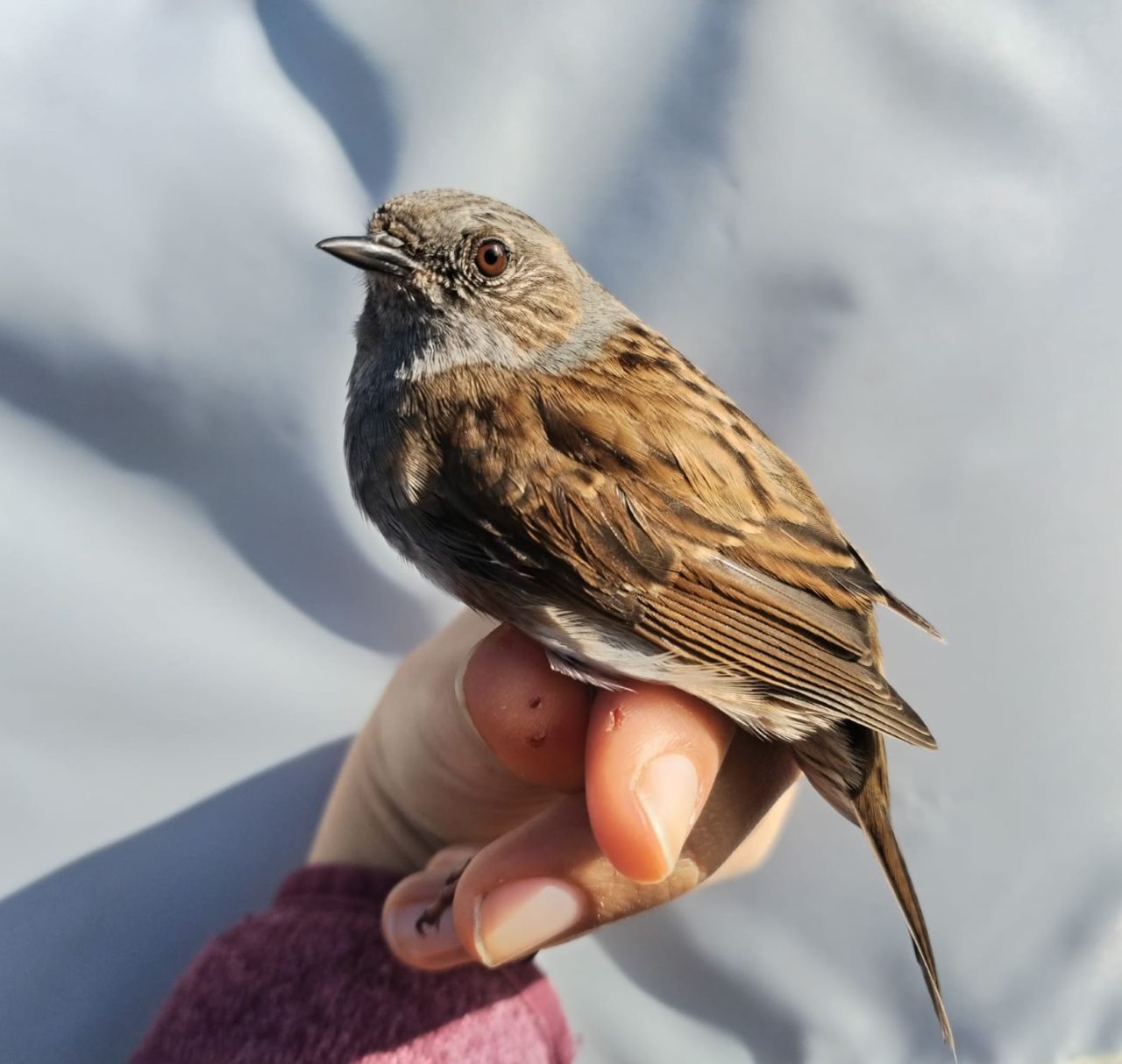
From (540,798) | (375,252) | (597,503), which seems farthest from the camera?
(540,798)

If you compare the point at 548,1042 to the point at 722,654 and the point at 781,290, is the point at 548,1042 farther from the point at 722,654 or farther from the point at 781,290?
the point at 781,290

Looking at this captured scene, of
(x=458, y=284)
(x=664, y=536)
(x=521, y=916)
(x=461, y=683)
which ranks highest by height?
(x=458, y=284)

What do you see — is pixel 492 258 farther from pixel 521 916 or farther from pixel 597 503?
pixel 521 916

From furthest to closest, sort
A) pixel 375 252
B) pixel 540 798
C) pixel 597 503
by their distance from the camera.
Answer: pixel 540 798, pixel 375 252, pixel 597 503

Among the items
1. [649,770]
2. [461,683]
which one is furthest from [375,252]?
[649,770]

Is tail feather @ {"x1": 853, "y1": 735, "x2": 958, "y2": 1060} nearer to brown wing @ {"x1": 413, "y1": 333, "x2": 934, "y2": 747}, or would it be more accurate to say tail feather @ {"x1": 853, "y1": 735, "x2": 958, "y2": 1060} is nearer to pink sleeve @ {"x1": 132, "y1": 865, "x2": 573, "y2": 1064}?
brown wing @ {"x1": 413, "y1": 333, "x2": 934, "y2": 747}
